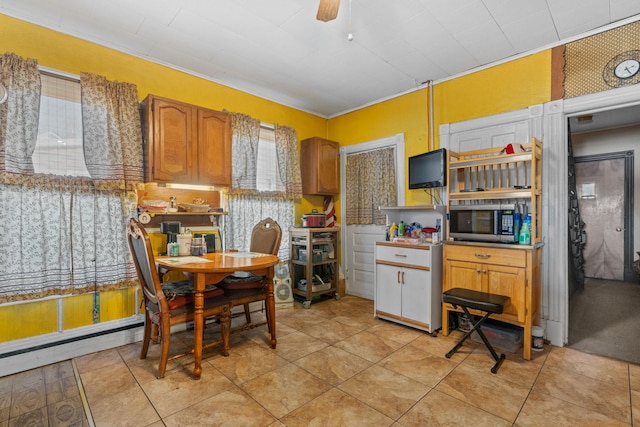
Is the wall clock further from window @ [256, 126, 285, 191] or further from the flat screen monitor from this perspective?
window @ [256, 126, 285, 191]

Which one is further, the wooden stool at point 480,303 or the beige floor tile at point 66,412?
the wooden stool at point 480,303

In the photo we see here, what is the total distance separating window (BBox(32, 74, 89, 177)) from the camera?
2.53 meters

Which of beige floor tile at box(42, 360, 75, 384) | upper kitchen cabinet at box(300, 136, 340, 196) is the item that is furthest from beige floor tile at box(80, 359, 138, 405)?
upper kitchen cabinet at box(300, 136, 340, 196)

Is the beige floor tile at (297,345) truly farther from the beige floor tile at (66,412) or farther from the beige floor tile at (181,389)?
the beige floor tile at (66,412)

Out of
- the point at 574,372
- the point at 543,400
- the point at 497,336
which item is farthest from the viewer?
the point at 497,336

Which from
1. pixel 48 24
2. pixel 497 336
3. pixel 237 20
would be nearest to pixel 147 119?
pixel 48 24

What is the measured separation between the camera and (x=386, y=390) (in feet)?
6.91

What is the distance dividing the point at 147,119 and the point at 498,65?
356 cm

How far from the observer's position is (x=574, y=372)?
2328mm

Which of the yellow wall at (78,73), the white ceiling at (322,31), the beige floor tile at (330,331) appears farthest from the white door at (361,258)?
the yellow wall at (78,73)

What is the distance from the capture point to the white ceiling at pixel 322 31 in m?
2.37

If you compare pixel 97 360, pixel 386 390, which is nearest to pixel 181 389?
pixel 97 360

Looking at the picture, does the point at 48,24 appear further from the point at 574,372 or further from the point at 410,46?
the point at 574,372

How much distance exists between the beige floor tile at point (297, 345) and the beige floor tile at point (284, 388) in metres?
0.22
